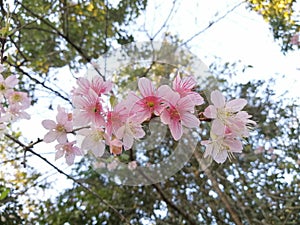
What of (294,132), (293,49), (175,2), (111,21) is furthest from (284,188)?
(111,21)

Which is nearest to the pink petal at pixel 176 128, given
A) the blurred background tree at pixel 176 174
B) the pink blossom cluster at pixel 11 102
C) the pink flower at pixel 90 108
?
the pink flower at pixel 90 108

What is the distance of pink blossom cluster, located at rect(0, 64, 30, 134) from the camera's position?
2.61 ft

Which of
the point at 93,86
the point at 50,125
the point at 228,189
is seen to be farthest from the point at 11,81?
the point at 228,189

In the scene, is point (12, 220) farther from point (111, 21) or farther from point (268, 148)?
point (268, 148)

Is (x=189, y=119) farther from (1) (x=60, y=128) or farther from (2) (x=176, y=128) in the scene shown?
(1) (x=60, y=128)

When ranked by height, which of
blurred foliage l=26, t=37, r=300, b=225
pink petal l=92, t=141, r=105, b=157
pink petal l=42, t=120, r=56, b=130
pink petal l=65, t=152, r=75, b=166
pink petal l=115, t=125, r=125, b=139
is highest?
blurred foliage l=26, t=37, r=300, b=225

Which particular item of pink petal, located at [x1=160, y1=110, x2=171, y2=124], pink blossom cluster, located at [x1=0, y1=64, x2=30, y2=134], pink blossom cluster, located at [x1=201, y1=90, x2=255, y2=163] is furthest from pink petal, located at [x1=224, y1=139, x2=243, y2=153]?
pink blossom cluster, located at [x1=0, y1=64, x2=30, y2=134]

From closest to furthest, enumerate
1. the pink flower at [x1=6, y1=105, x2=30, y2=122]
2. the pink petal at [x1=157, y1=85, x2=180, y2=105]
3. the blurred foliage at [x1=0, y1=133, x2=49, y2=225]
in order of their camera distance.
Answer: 1. the pink petal at [x1=157, y1=85, x2=180, y2=105]
2. the pink flower at [x1=6, y1=105, x2=30, y2=122]
3. the blurred foliage at [x1=0, y1=133, x2=49, y2=225]

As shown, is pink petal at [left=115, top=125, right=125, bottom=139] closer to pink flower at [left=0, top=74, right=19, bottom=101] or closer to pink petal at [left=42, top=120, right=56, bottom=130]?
pink petal at [left=42, top=120, right=56, bottom=130]

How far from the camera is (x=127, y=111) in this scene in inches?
22.5

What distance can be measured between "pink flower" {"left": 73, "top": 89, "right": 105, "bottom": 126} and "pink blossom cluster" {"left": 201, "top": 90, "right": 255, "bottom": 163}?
15 cm

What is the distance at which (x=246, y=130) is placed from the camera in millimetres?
613

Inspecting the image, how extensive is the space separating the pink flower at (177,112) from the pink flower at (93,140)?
11 centimetres

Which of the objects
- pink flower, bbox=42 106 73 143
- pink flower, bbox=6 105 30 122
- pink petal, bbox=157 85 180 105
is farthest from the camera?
pink flower, bbox=6 105 30 122
